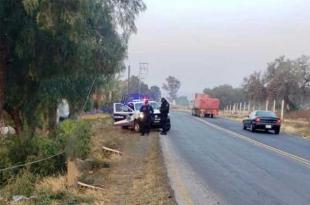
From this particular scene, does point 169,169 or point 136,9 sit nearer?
point 169,169

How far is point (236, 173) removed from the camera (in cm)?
1644

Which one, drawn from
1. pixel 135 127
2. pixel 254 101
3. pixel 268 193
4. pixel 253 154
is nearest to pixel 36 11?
pixel 268 193

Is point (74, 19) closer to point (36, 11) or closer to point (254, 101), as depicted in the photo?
point (36, 11)

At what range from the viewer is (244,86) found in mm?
93250

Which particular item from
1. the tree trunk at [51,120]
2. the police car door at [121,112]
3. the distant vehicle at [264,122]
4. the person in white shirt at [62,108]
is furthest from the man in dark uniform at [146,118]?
the distant vehicle at [264,122]

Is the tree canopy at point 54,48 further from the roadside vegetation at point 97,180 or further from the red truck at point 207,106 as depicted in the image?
the red truck at point 207,106

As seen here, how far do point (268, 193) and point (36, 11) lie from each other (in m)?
7.09

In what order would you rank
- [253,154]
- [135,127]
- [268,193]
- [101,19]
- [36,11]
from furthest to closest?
[135,127] → [253,154] → [101,19] → [36,11] → [268,193]

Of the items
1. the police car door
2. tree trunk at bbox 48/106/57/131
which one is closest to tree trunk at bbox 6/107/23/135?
tree trunk at bbox 48/106/57/131

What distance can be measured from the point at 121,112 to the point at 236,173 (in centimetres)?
2339

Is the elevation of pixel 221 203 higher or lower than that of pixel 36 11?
lower

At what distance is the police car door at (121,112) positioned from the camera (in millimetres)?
36594

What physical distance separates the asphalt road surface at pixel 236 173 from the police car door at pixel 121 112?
10.4 meters

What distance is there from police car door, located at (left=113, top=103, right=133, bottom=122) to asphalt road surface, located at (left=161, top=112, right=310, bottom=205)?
34.2 ft
